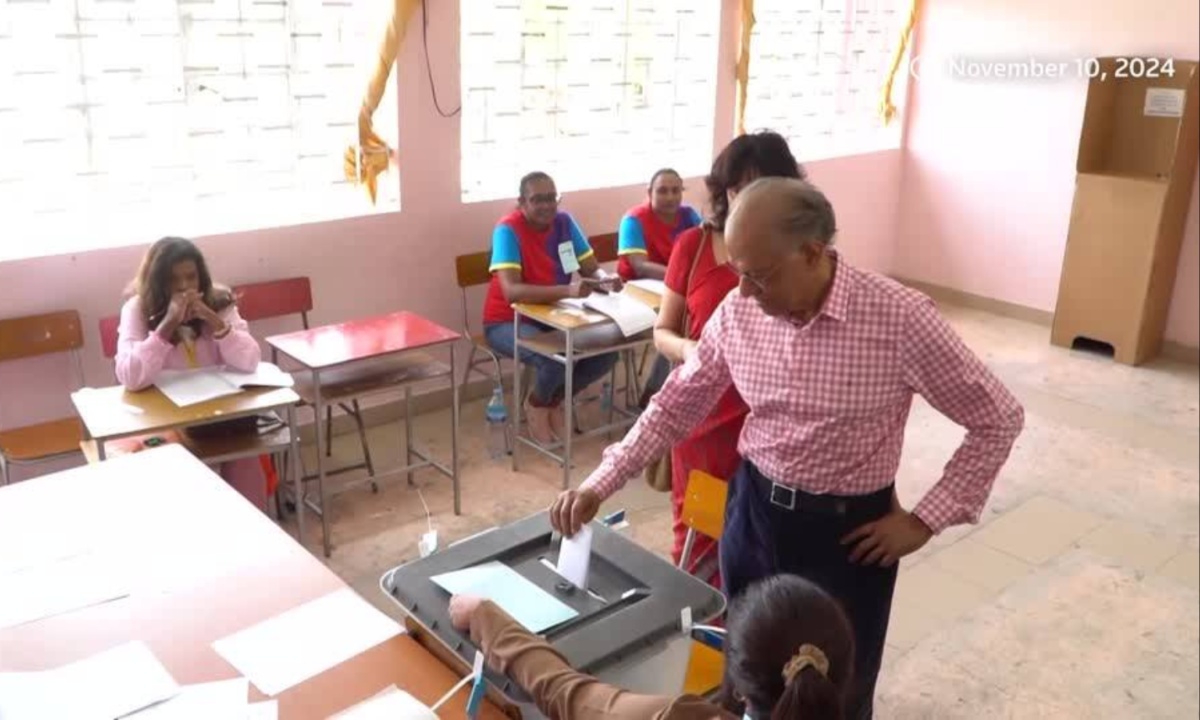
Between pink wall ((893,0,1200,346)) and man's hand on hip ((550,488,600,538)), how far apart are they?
5.63 metres

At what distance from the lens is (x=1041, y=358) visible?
20.1ft

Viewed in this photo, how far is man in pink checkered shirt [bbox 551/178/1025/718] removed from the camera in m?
1.68

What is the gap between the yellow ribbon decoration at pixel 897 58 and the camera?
23.2 ft

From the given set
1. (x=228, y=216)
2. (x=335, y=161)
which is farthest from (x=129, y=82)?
(x=335, y=161)

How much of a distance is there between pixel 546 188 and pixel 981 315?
389 centimetres

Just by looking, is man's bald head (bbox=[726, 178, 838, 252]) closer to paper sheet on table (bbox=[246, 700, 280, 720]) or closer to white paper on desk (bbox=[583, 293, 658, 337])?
paper sheet on table (bbox=[246, 700, 280, 720])

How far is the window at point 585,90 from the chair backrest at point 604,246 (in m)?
0.31

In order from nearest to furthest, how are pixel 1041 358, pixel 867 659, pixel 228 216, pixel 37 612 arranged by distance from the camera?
pixel 37 612 < pixel 867 659 < pixel 228 216 < pixel 1041 358

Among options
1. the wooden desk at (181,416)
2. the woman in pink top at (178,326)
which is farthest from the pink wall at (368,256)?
the wooden desk at (181,416)

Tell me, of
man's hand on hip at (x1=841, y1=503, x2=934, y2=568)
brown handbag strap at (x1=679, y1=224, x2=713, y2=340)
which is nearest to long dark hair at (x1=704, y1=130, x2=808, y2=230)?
brown handbag strap at (x1=679, y1=224, x2=713, y2=340)

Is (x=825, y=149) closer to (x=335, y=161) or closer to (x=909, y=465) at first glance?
(x=909, y=465)

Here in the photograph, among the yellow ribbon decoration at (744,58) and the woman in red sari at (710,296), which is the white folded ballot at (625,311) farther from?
the yellow ribbon decoration at (744,58)

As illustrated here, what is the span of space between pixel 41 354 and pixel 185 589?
2.37 metres

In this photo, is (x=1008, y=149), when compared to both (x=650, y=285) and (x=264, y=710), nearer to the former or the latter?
(x=650, y=285)
